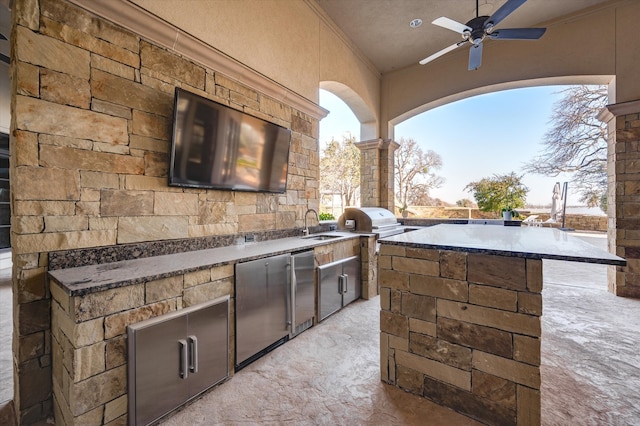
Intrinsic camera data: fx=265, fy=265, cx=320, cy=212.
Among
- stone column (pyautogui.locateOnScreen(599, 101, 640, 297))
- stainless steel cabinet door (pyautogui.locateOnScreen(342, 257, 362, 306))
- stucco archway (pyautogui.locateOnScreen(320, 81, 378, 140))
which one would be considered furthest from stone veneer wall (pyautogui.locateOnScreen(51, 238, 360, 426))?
stone column (pyautogui.locateOnScreen(599, 101, 640, 297))

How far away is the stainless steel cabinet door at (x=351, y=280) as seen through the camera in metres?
3.19

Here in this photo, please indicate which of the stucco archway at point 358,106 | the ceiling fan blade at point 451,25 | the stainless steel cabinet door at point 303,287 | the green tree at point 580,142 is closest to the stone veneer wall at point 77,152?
the stainless steel cabinet door at point 303,287

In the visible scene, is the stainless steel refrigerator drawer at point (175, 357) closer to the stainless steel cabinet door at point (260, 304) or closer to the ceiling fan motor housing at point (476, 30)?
the stainless steel cabinet door at point (260, 304)

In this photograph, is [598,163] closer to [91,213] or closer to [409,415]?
[409,415]

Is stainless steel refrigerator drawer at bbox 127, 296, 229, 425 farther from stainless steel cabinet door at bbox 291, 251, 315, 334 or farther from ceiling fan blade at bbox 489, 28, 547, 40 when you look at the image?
ceiling fan blade at bbox 489, 28, 547, 40

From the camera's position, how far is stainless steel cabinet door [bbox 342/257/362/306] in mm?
3186

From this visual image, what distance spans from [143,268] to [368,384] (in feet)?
5.42

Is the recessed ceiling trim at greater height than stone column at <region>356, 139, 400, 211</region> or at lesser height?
greater

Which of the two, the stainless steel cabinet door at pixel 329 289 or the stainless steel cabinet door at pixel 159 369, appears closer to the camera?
the stainless steel cabinet door at pixel 159 369

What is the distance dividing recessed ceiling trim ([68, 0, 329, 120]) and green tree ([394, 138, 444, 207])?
745 centimetres

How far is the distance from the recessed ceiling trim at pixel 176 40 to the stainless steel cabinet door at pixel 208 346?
2022 millimetres

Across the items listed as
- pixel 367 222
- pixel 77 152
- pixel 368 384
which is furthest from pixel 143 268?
pixel 367 222

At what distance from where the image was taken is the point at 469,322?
61.3 inches

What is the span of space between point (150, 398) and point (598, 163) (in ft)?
37.5
